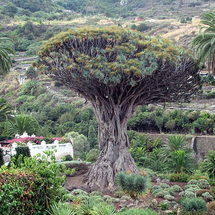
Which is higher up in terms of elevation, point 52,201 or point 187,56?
point 187,56

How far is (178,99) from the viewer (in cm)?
2466

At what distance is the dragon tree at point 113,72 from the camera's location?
20.9 m

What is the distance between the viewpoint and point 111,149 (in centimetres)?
2278

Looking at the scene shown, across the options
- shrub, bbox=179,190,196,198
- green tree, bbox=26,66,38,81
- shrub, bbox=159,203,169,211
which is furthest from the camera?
green tree, bbox=26,66,38,81

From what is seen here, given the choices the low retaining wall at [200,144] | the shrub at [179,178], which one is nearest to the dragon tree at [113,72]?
the shrub at [179,178]

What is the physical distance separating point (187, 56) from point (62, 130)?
30914mm

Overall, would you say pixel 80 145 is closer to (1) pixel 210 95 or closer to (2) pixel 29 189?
(1) pixel 210 95

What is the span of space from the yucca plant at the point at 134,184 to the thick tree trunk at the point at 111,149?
3878 millimetres

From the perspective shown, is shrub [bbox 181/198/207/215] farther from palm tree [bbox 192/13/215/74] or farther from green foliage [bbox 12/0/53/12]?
green foliage [bbox 12/0/53/12]

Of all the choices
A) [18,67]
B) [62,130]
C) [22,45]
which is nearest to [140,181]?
[62,130]

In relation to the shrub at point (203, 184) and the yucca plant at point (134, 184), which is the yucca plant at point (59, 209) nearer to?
the yucca plant at point (134, 184)

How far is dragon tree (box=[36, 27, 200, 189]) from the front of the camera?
822 inches

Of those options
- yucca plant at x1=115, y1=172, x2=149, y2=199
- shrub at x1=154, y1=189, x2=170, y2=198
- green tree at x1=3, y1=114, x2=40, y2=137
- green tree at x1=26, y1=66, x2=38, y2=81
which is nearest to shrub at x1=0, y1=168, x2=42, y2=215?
yucca plant at x1=115, y1=172, x2=149, y2=199

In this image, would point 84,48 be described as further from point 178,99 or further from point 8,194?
point 8,194
